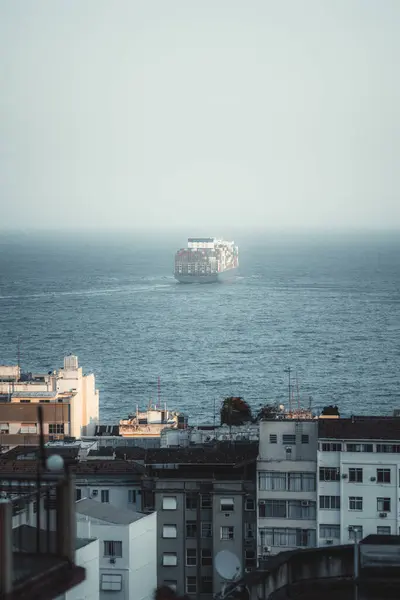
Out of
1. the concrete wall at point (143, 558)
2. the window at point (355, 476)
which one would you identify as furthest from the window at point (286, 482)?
the concrete wall at point (143, 558)

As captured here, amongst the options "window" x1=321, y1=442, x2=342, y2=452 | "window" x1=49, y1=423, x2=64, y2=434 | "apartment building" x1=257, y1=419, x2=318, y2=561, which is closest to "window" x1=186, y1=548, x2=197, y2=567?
"apartment building" x1=257, y1=419, x2=318, y2=561

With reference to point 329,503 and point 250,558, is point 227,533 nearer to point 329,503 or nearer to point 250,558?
point 250,558

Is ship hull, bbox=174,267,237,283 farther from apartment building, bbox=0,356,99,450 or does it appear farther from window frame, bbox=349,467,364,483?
window frame, bbox=349,467,364,483

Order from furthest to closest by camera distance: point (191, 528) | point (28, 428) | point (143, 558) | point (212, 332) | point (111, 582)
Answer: point (212, 332) < point (28, 428) < point (191, 528) < point (143, 558) < point (111, 582)

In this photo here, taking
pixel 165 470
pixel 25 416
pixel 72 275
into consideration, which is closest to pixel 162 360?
pixel 25 416

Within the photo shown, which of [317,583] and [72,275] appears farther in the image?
[72,275]

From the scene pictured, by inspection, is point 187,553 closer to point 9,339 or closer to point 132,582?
point 132,582

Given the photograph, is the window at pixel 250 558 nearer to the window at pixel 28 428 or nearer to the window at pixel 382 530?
the window at pixel 382 530

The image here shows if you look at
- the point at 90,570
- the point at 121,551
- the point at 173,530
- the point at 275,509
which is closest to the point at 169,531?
the point at 173,530
